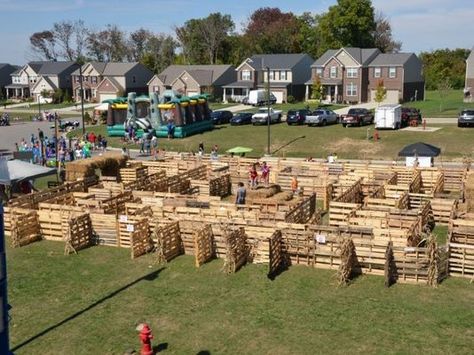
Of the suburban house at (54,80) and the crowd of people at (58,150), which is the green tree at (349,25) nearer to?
the suburban house at (54,80)

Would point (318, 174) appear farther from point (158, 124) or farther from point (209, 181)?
point (158, 124)

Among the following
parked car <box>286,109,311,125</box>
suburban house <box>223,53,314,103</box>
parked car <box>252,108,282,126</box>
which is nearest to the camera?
parked car <box>286,109,311,125</box>

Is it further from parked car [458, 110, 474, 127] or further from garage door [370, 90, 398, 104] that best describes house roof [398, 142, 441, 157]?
garage door [370, 90, 398, 104]

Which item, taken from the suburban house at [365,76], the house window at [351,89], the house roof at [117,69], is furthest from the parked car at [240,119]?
the house roof at [117,69]

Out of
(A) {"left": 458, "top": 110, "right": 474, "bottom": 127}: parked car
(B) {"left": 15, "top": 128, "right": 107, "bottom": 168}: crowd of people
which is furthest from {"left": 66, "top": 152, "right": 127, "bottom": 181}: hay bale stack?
(A) {"left": 458, "top": 110, "right": 474, "bottom": 127}: parked car

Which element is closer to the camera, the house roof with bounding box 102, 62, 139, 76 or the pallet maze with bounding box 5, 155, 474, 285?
the pallet maze with bounding box 5, 155, 474, 285

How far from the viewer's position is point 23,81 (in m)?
105

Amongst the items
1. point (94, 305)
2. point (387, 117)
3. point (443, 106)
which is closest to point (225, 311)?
point (94, 305)

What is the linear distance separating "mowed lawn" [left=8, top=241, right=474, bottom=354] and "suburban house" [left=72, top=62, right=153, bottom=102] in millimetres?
72999

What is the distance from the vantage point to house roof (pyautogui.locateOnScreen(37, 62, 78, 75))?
99438 mm

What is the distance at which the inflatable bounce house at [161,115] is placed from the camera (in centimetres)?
5009

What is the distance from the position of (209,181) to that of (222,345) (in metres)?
15.3

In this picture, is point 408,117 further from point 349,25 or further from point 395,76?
point 349,25

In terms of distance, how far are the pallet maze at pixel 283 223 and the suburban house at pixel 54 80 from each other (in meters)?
75.0
